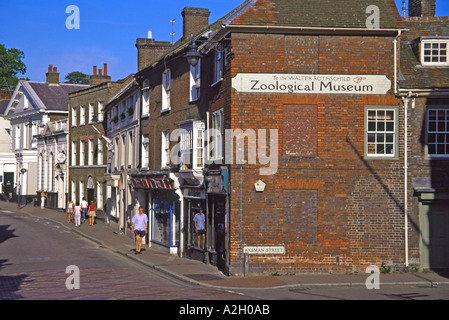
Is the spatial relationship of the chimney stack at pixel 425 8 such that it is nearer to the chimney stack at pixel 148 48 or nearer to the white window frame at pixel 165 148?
the white window frame at pixel 165 148

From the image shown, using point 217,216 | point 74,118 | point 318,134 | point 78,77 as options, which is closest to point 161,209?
point 217,216

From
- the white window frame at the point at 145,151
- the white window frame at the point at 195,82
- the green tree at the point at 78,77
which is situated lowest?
the white window frame at the point at 145,151

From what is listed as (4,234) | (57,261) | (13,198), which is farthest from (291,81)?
(13,198)

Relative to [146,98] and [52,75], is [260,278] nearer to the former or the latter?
[146,98]

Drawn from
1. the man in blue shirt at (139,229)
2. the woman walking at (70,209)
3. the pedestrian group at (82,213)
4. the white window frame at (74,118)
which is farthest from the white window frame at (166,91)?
the white window frame at (74,118)

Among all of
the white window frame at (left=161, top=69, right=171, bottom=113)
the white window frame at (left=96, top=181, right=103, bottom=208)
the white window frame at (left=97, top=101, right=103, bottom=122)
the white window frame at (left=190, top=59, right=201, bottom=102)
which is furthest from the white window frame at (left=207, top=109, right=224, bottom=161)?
the white window frame at (left=97, top=101, right=103, bottom=122)

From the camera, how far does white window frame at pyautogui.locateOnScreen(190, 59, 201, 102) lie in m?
26.0

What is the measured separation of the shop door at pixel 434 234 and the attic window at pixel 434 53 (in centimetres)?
506

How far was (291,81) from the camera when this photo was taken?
2147 cm

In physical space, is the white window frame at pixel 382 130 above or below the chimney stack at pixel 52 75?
below

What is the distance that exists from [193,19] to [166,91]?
3.94m

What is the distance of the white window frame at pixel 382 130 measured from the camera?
2166cm

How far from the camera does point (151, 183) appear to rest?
30844 mm

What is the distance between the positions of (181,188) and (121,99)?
15.2 meters
